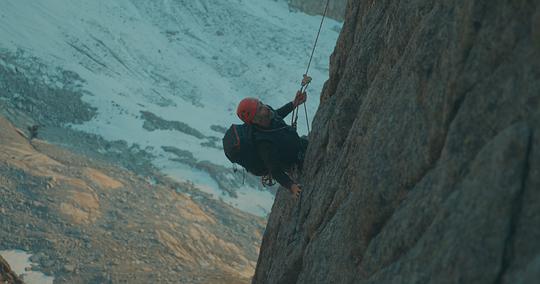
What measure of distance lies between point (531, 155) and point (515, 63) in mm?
593

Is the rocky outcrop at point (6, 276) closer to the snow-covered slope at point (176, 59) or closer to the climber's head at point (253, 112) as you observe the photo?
the climber's head at point (253, 112)

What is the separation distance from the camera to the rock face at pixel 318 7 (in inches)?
2414

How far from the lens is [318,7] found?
62.2 metres

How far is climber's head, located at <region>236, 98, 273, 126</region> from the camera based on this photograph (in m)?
6.91

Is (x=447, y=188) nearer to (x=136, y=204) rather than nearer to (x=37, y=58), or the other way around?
(x=136, y=204)

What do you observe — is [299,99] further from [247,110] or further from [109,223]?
[109,223]

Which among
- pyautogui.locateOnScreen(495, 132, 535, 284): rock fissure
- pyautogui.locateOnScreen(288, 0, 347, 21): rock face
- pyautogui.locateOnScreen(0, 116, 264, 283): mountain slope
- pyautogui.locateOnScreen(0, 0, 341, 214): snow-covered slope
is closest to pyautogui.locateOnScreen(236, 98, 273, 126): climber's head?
pyautogui.locateOnScreen(495, 132, 535, 284): rock fissure

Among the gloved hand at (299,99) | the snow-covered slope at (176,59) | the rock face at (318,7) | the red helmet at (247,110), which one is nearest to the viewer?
the red helmet at (247,110)

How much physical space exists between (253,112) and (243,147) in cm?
40

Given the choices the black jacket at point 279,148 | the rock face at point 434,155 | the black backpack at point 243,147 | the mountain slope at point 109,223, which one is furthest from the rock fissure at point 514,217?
the mountain slope at point 109,223

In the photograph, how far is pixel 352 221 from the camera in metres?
4.81

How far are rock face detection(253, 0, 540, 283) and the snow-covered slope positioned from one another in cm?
2582

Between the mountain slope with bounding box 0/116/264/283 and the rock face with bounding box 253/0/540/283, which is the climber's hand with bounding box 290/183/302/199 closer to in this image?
the rock face with bounding box 253/0/540/283

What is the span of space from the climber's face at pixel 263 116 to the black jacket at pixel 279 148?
0.09 m
